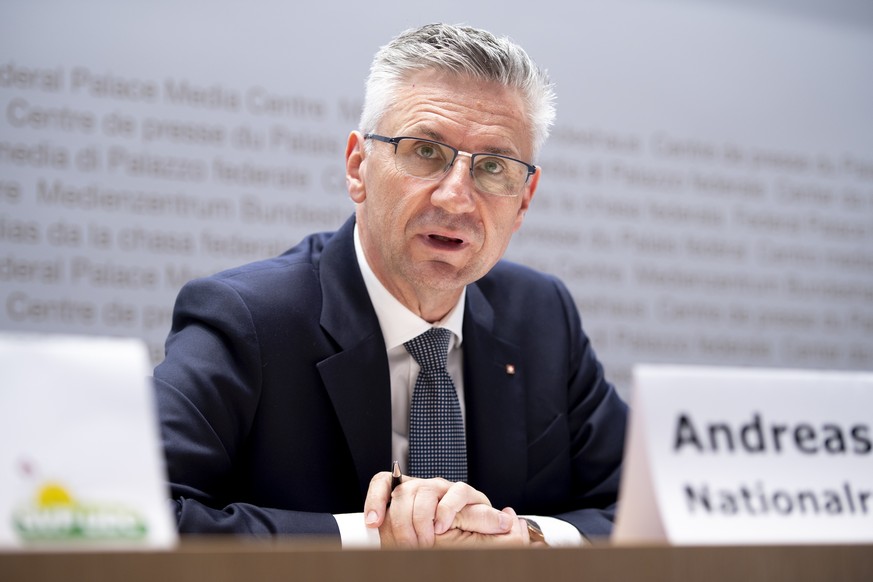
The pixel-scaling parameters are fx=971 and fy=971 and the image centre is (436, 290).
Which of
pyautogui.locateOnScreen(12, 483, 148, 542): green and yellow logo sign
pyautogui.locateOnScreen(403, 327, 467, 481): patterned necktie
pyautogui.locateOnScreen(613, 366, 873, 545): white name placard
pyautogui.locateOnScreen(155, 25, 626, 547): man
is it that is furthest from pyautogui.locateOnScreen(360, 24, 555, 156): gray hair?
pyautogui.locateOnScreen(12, 483, 148, 542): green and yellow logo sign

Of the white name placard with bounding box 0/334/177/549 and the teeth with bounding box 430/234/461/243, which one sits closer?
the white name placard with bounding box 0/334/177/549

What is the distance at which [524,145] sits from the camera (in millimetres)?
2025

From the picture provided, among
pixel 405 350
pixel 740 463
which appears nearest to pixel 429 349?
pixel 405 350

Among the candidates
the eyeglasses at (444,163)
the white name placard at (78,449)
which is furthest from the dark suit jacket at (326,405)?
the white name placard at (78,449)

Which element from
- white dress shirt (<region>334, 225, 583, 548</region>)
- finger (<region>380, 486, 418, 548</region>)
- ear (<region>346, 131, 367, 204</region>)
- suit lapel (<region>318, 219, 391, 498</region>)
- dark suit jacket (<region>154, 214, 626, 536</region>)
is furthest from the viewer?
ear (<region>346, 131, 367, 204</region>)

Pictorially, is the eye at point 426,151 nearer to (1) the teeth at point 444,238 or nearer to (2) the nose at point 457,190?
(2) the nose at point 457,190

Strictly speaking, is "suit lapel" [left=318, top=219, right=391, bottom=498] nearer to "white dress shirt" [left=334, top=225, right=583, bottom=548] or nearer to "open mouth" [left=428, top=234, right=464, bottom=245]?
"white dress shirt" [left=334, top=225, right=583, bottom=548]

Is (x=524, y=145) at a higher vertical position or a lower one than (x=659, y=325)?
higher

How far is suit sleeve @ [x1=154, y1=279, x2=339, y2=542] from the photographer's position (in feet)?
5.15

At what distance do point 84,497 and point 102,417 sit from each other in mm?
74

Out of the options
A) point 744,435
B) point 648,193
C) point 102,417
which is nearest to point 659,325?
point 648,193

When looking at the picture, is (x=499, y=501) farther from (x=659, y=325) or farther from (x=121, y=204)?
(x=659, y=325)

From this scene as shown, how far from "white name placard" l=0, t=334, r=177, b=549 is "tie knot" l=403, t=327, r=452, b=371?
1.12 meters

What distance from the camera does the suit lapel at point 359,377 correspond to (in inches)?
72.1
